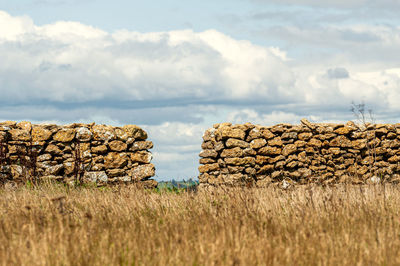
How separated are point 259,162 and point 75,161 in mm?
5207

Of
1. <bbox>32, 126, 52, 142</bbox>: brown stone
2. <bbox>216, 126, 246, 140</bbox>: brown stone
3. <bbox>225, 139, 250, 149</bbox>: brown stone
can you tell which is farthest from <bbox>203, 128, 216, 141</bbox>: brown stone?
<bbox>32, 126, 52, 142</bbox>: brown stone

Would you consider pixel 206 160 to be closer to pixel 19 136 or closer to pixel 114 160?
pixel 114 160

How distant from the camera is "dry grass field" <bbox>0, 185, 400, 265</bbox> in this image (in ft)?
13.5

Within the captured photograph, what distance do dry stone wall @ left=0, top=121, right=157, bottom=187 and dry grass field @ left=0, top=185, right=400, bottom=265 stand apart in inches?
190

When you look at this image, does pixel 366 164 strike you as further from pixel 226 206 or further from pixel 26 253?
pixel 26 253

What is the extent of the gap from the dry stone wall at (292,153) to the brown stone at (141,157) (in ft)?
5.83

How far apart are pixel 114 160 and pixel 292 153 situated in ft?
17.5

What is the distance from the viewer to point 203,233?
487 cm

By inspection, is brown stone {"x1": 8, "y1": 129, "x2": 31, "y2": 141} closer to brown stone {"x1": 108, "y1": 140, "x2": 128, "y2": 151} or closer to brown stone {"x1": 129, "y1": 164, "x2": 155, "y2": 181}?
brown stone {"x1": 108, "y1": 140, "x2": 128, "y2": 151}

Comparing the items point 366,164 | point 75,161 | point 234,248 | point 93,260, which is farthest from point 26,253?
point 366,164

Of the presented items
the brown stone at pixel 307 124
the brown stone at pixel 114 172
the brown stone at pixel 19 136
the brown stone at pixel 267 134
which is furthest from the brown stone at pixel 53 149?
the brown stone at pixel 307 124

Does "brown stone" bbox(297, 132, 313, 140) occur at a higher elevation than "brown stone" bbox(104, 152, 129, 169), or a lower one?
higher

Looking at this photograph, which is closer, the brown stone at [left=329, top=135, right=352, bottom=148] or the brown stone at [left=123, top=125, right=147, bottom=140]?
the brown stone at [left=123, top=125, right=147, bottom=140]

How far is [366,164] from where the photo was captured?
15.4 m
